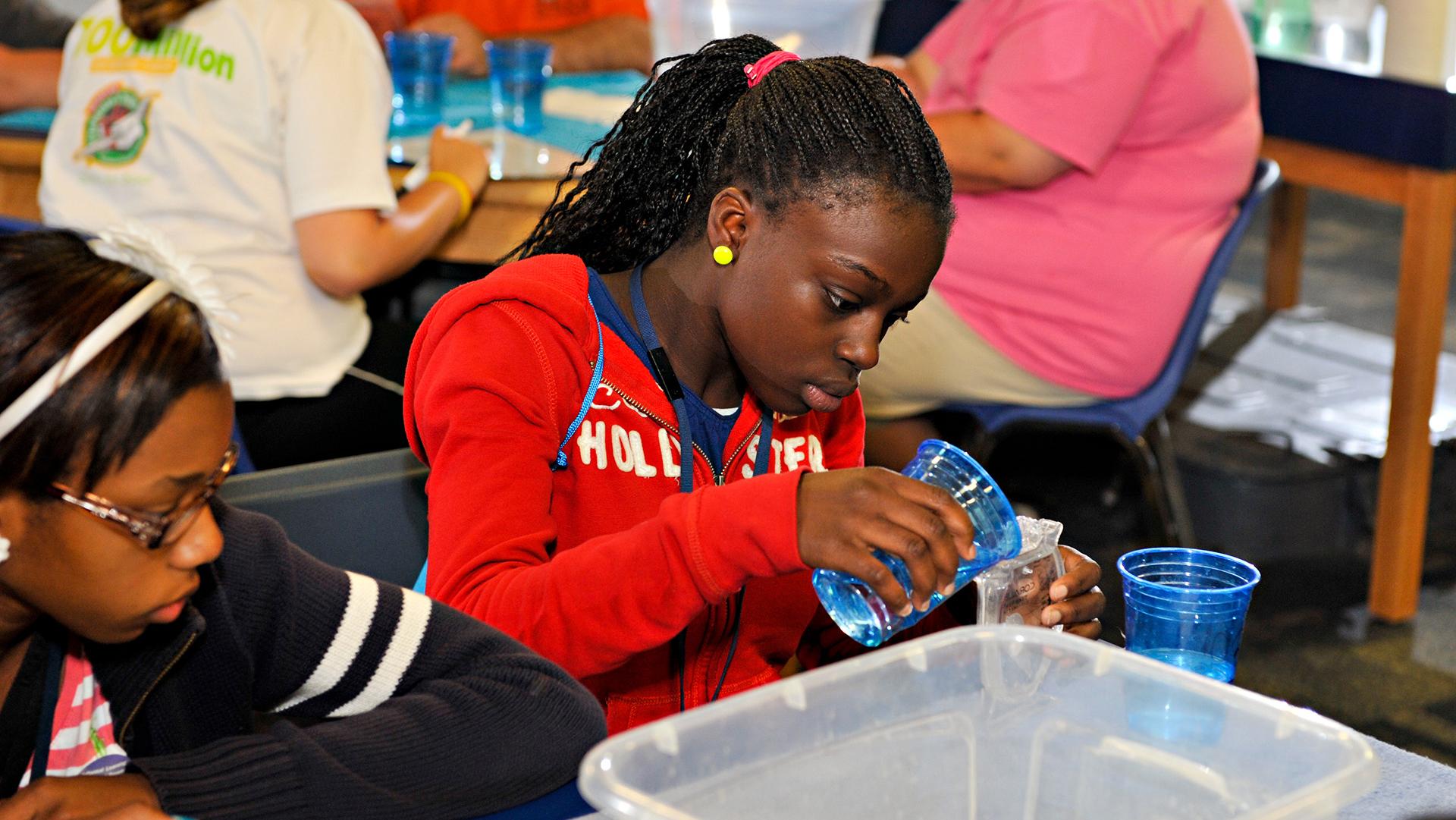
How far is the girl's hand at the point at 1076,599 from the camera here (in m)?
1.21

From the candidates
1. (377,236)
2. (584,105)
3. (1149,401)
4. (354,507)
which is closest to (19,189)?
(377,236)

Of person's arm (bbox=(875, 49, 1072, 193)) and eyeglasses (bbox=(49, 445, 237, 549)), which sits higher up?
eyeglasses (bbox=(49, 445, 237, 549))

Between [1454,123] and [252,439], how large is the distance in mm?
2127

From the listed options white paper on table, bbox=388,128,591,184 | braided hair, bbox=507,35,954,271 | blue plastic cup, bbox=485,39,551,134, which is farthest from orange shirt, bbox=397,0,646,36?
braided hair, bbox=507,35,954,271

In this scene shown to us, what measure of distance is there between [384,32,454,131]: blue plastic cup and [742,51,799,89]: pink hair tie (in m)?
1.69

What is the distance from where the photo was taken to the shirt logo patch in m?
→ 2.25

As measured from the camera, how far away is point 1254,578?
3.83ft

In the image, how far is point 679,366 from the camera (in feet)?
4.73

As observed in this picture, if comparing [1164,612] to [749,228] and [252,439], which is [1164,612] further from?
[252,439]

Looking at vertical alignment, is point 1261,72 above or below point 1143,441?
above

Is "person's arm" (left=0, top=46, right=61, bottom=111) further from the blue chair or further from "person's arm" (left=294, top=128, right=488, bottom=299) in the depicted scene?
the blue chair

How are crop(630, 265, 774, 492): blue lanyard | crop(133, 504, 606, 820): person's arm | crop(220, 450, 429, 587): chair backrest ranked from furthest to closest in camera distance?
1. crop(220, 450, 429, 587): chair backrest
2. crop(630, 265, 774, 492): blue lanyard
3. crop(133, 504, 606, 820): person's arm

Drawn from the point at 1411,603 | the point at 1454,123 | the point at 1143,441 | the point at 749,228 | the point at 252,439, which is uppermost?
the point at 749,228

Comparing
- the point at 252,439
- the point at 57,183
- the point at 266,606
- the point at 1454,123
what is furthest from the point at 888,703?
the point at 1454,123
